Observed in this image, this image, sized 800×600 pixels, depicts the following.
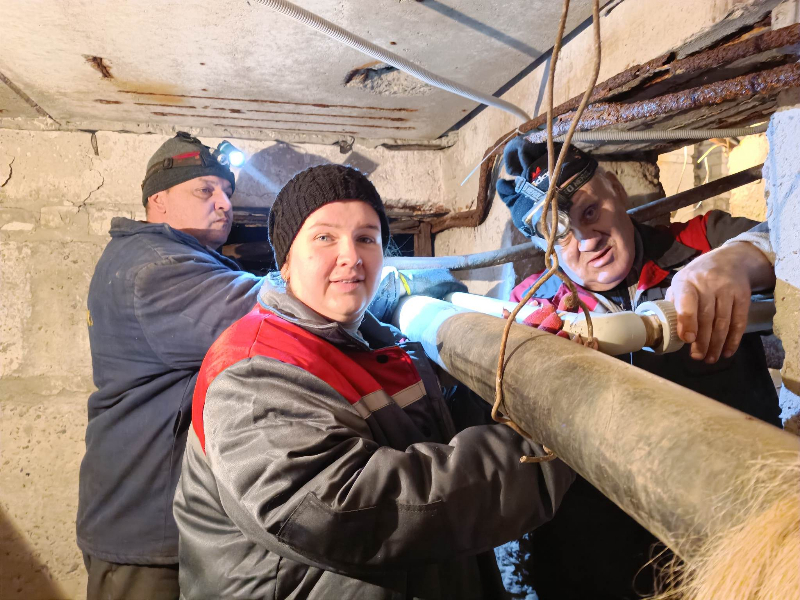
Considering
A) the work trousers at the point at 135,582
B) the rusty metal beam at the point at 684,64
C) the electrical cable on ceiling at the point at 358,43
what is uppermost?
the electrical cable on ceiling at the point at 358,43

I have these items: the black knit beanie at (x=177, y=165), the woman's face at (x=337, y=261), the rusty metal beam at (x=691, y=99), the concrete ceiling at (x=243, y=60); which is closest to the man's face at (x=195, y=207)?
the black knit beanie at (x=177, y=165)

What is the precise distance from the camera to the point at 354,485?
578 mm

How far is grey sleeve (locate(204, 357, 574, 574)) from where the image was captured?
22.7 inches

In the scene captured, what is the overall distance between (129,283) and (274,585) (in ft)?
3.54

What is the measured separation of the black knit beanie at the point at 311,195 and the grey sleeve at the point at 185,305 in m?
0.35

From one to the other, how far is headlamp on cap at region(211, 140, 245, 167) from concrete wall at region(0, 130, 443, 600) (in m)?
0.50

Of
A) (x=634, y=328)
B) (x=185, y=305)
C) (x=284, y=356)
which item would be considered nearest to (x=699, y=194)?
(x=634, y=328)

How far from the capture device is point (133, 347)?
1357 mm

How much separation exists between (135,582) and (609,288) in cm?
170

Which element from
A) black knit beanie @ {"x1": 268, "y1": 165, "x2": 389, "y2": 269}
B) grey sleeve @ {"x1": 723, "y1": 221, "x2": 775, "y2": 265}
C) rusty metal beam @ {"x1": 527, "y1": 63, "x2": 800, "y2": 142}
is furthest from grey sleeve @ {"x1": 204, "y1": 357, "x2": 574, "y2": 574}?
rusty metal beam @ {"x1": 527, "y1": 63, "x2": 800, "y2": 142}

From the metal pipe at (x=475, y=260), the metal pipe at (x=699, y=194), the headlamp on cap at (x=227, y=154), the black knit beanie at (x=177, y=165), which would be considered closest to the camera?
the metal pipe at (x=699, y=194)

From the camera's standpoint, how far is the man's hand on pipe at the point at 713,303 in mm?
708

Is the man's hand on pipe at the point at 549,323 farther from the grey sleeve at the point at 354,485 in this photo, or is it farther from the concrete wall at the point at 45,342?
the concrete wall at the point at 45,342

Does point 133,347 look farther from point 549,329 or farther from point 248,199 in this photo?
point 549,329
